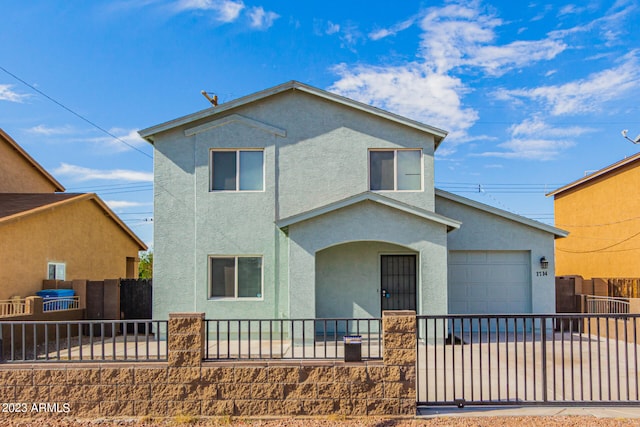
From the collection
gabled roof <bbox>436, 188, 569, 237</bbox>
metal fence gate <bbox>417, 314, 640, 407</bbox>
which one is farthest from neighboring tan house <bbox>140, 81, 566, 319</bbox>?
metal fence gate <bbox>417, 314, 640, 407</bbox>

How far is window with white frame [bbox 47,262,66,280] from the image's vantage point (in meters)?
16.3

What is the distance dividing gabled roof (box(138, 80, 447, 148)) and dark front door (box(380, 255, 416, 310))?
3511 millimetres

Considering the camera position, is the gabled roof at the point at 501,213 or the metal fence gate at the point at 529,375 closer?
the metal fence gate at the point at 529,375

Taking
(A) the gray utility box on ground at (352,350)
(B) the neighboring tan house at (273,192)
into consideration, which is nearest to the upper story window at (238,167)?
(B) the neighboring tan house at (273,192)

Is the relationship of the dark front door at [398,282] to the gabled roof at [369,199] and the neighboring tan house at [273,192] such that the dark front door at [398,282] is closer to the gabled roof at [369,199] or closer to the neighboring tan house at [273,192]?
the neighboring tan house at [273,192]

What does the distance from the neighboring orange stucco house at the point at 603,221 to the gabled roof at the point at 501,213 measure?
669cm

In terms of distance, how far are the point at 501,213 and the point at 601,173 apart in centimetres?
898

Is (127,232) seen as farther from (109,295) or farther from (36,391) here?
(36,391)

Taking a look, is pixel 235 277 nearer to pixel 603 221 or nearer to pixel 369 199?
pixel 369 199

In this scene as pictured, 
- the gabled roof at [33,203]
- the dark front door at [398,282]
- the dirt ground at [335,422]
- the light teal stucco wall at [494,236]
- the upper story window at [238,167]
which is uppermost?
the upper story window at [238,167]

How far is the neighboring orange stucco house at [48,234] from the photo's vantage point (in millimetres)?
14609

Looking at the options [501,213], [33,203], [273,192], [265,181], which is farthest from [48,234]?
[501,213]

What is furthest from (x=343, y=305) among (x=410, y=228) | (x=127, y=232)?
(x=127, y=232)

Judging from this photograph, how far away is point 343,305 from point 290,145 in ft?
14.8
